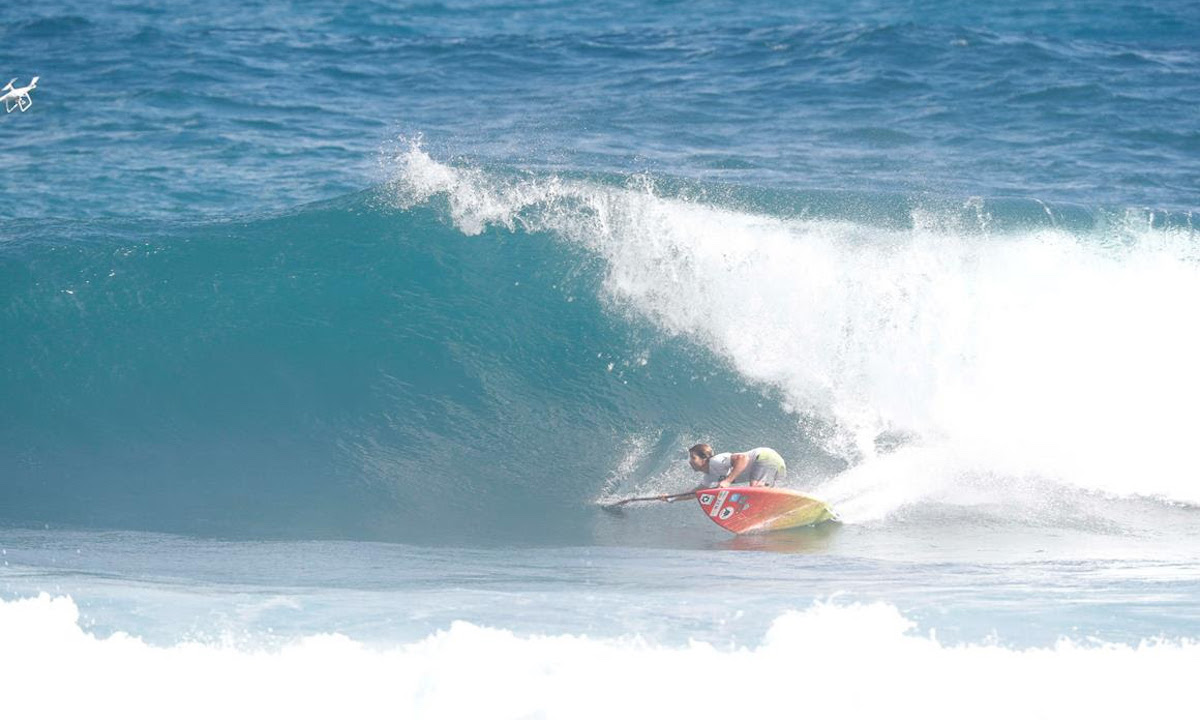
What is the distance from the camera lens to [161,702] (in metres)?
5.59

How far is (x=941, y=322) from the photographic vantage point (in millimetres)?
12008

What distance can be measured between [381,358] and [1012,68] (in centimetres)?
1380

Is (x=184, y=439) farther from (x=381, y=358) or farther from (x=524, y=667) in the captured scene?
(x=524, y=667)

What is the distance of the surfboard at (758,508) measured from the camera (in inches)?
369

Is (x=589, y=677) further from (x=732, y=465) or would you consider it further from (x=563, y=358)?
(x=563, y=358)

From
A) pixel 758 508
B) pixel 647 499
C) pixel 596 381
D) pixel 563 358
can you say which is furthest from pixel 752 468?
pixel 563 358

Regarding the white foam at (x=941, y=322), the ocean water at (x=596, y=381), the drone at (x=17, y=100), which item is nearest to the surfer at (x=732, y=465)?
the ocean water at (x=596, y=381)

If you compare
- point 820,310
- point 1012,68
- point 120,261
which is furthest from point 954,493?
point 1012,68

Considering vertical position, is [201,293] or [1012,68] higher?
[1012,68]

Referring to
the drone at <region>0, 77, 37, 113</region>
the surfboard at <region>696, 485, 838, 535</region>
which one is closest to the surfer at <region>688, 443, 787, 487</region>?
the surfboard at <region>696, 485, 838, 535</region>

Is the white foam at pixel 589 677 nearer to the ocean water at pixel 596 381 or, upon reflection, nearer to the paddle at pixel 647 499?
the ocean water at pixel 596 381

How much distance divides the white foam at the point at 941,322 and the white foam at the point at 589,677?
14.9ft

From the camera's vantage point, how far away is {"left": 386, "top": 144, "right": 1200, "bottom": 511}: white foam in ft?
36.6

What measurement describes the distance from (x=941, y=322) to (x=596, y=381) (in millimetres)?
3616
